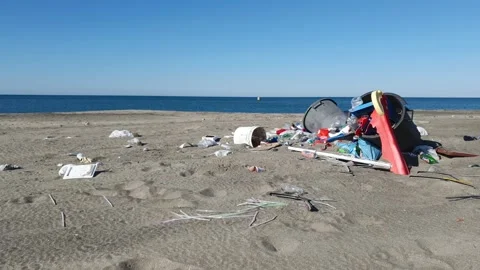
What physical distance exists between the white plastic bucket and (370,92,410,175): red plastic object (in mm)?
2548

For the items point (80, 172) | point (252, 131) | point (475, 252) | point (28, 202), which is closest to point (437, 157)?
point (252, 131)

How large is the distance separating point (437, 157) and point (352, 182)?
2900 millimetres

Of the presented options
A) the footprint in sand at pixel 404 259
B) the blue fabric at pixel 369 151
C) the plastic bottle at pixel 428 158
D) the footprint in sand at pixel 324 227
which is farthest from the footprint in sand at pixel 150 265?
the plastic bottle at pixel 428 158

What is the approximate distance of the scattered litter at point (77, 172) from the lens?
5.84m

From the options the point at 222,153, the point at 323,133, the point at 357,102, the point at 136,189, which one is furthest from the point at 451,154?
the point at 136,189

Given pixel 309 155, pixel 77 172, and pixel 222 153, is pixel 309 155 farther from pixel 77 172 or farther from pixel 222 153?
pixel 77 172

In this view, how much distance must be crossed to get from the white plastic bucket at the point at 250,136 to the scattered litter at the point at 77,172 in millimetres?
3611

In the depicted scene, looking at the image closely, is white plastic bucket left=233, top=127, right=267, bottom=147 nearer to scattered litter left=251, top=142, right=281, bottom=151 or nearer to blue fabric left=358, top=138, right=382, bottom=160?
scattered litter left=251, top=142, right=281, bottom=151

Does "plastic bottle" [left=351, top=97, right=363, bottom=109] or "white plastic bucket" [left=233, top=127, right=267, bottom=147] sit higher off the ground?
"plastic bottle" [left=351, top=97, right=363, bottom=109]

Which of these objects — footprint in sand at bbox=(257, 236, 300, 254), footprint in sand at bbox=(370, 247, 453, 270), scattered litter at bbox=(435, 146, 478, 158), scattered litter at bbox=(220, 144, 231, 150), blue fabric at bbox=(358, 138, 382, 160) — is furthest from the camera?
scattered litter at bbox=(220, 144, 231, 150)

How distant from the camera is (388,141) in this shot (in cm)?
725

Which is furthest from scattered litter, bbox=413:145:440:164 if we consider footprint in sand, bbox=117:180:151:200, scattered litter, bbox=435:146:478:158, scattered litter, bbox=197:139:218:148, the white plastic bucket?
footprint in sand, bbox=117:180:151:200

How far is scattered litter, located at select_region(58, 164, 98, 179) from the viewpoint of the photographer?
5.84 metres

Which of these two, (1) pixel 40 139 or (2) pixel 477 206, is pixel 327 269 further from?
(1) pixel 40 139
